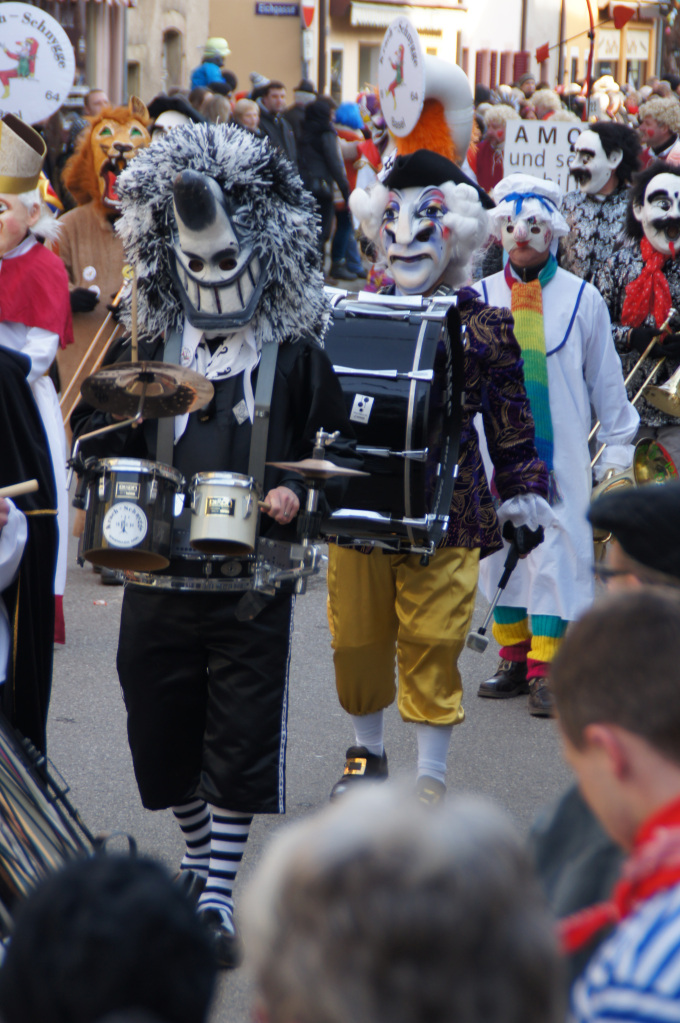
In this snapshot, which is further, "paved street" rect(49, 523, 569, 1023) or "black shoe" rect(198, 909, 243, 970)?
"paved street" rect(49, 523, 569, 1023)

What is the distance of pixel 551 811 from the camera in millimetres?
1655

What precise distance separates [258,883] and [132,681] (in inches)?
84.4

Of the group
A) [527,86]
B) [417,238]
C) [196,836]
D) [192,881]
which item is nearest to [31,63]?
[417,238]

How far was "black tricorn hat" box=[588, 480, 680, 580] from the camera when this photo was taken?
6.14 ft

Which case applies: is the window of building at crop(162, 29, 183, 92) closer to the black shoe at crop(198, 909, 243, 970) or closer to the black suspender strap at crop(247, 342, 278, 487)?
the black suspender strap at crop(247, 342, 278, 487)

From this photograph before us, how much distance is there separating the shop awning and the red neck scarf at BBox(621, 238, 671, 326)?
26.2 m

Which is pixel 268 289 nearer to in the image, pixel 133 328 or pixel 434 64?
pixel 133 328

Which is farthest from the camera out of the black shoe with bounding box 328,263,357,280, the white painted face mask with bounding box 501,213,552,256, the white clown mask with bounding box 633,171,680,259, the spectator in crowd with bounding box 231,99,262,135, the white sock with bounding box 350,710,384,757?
the black shoe with bounding box 328,263,357,280

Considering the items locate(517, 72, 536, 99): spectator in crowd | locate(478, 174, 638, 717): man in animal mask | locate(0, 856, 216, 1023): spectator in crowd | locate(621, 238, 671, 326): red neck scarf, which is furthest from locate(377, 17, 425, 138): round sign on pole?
locate(517, 72, 536, 99): spectator in crowd

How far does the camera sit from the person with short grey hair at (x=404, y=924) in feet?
2.86

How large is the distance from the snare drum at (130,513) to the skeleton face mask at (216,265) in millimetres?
433

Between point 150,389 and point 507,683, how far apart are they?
106 inches

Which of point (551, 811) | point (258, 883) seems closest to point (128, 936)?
point (258, 883)

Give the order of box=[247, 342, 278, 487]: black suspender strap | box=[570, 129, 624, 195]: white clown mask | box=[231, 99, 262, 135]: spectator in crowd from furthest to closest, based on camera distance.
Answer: box=[231, 99, 262, 135]: spectator in crowd, box=[570, 129, 624, 195]: white clown mask, box=[247, 342, 278, 487]: black suspender strap
